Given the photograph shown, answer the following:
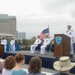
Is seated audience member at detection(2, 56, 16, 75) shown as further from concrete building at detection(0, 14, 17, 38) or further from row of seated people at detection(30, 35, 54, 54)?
concrete building at detection(0, 14, 17, 38)

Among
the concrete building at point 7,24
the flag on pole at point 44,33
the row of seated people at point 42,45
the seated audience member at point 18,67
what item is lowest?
the seated audience member at point 18,67

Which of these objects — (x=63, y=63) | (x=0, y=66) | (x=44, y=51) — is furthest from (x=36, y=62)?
(x=44, y=51)

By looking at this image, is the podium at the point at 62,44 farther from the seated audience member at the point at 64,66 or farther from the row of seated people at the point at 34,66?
the seated audience member at the point at 64,66

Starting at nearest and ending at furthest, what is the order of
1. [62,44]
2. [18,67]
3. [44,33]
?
[18,67], [62,44], [44,33]

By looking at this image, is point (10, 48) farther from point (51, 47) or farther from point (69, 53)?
point (69, 53)

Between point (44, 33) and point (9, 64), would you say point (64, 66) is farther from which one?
point (44, 33)

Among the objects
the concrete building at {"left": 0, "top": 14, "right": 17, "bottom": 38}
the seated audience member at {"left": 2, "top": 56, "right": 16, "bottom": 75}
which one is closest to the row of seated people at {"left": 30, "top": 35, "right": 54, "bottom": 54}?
the seated audience member at {"left": 2, "top": 56, "right": 16, "bottom": 75}

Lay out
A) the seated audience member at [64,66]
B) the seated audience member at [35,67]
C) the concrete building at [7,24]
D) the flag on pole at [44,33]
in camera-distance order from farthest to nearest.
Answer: the concrete building at [7,24], the flag on pole at [44,33], the seated audience member at [35,67], the seated audience member at [64,66]

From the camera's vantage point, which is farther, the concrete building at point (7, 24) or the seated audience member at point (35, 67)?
the concrete building at point (7, 24)

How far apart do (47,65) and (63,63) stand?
7.09m

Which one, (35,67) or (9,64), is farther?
(9,64)

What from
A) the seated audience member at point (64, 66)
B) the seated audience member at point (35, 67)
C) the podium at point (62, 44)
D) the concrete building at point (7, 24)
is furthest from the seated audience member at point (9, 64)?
the concrete building at point (7, 24)

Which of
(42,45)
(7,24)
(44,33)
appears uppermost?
(7,24)

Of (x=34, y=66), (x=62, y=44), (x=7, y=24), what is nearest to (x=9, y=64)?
(x=34, y=66)
